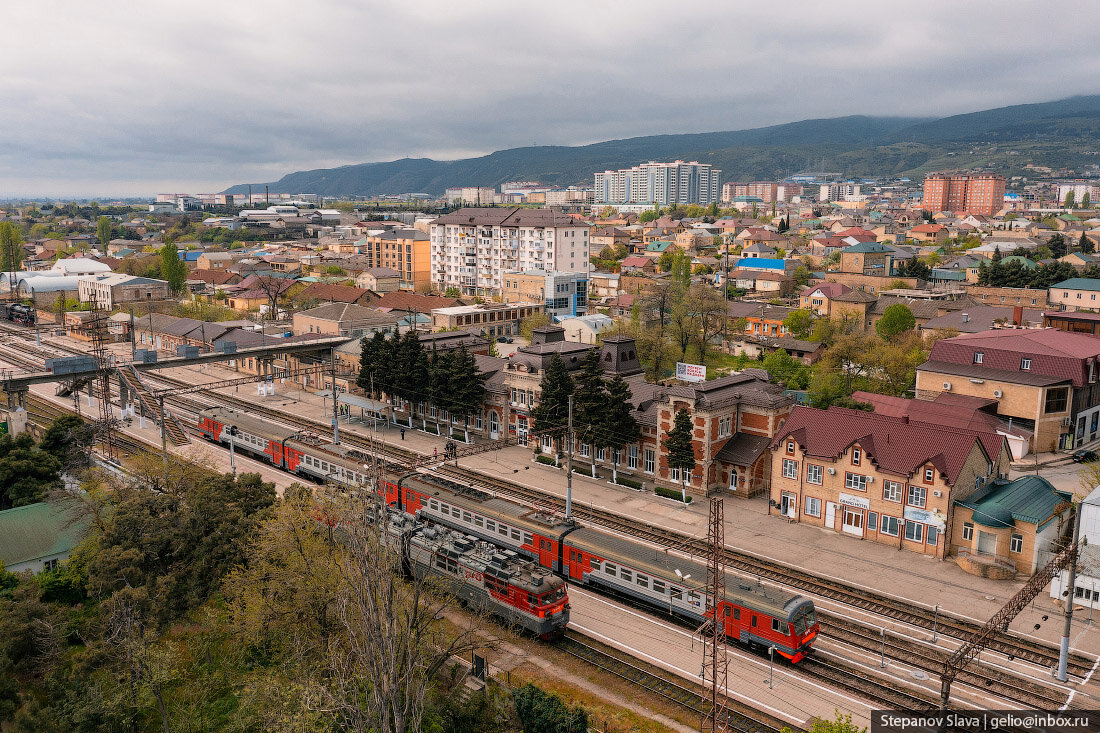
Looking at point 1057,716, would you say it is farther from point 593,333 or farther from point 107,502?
point 593,333

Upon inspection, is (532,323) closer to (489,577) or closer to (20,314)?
(489,577)

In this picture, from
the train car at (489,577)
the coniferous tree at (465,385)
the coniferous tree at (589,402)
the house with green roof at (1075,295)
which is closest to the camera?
the train car at (489,577)

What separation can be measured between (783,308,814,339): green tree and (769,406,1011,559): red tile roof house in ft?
149

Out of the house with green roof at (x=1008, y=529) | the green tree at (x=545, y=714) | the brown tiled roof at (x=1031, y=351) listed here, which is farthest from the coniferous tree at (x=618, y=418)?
the green tree at (x=545, y=714)

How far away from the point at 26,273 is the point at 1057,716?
170343 mm

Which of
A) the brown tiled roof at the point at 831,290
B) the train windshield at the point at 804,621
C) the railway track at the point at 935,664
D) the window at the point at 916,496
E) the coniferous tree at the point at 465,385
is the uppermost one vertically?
the brown tiled roof at the point at 831,290

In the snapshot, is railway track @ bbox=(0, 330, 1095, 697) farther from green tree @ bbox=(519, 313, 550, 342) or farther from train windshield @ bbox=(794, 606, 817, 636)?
green tree @ bbox=(519, 313, 550, 342)

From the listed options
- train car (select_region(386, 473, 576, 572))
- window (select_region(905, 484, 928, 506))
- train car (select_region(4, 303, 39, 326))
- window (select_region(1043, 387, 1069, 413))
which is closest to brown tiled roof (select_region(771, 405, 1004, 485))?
window (select_region(905, 484, 928, 506))

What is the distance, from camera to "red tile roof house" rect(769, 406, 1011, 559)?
4112 centimetres

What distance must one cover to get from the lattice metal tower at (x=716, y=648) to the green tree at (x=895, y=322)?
56590mm

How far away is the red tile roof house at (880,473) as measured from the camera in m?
41.1

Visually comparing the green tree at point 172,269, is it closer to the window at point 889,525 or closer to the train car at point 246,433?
the train car at point 246,433

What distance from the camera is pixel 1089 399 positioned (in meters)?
58.3

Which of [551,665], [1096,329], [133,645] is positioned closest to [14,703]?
[133,645]
